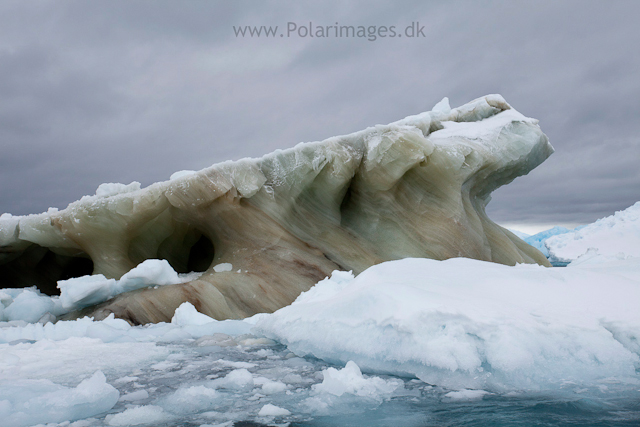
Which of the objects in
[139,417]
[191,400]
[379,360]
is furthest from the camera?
[379,360]

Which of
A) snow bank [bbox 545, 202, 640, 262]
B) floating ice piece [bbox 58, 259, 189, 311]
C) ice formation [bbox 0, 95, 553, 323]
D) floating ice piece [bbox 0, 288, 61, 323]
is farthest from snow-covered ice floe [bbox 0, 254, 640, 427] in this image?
snow bank [bbox 545, 202, 640, 262]

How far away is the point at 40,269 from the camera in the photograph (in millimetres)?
8930

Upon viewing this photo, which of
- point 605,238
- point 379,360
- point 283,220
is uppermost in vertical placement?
point 605,238

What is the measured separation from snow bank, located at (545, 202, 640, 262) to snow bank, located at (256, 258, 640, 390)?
2489cm

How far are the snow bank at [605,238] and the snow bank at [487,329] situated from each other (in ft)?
81.7

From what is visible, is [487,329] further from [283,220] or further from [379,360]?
[283,220]

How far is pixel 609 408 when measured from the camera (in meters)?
2.03

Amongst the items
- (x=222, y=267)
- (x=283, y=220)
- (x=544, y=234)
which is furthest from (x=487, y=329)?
(x=544, y=234)

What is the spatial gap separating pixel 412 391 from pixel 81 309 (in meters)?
5.02

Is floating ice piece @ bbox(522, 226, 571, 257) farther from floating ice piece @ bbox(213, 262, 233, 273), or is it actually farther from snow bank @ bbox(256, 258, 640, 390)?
snow bank @ bbox(256, 258, 640, 390)

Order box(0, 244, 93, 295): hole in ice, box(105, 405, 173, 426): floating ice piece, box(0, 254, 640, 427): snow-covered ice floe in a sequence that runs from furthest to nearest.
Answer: box(0, 244, 93, 295): hole in ice, box(0, 254, 640, 427): snow-covered ice floe, box(105, 405, 173, 426): floating ice piece

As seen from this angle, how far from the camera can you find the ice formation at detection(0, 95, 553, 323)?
6375mm

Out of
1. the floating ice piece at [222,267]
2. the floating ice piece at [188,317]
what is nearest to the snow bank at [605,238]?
the floating ice piece at [222,267]

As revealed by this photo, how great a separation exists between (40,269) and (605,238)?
95.4ft
